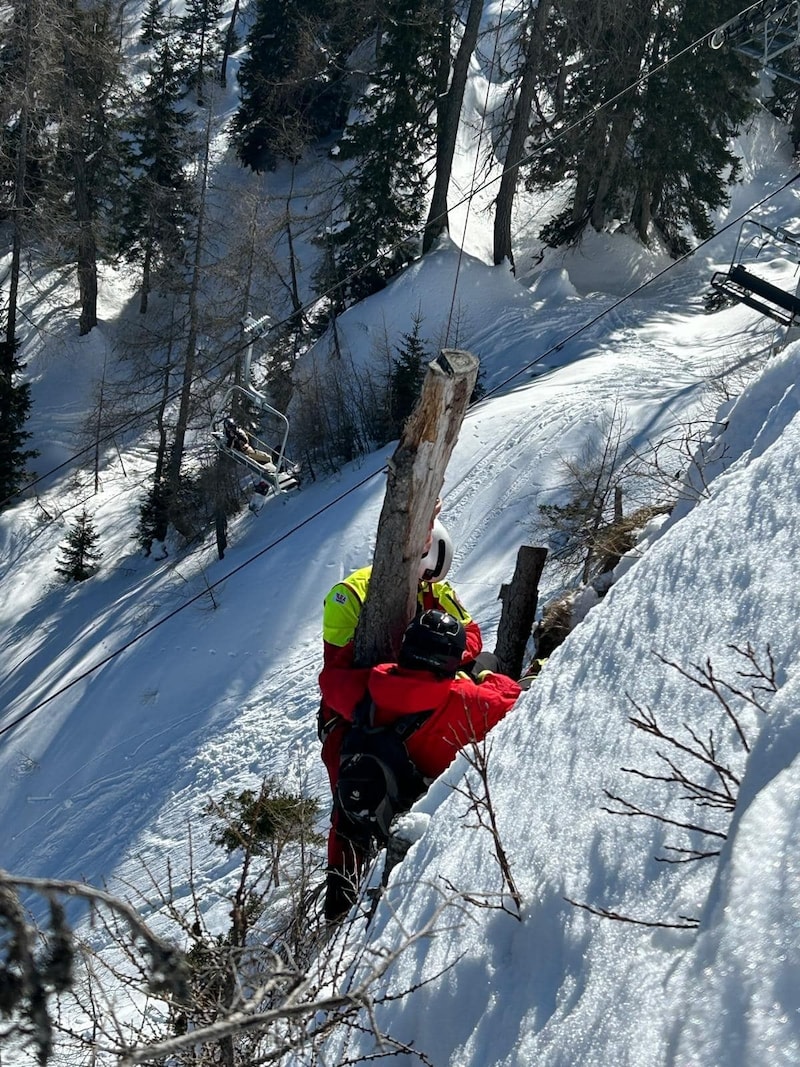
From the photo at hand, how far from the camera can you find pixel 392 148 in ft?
78.2

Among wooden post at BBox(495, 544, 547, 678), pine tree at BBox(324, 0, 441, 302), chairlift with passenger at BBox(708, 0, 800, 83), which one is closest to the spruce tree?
pine tree at BBox(324, 0, 441, 302)

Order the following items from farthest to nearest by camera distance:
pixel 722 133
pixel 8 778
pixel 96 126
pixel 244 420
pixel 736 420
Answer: pixel 96 126 < pixel 722 133 < pixel 244 420 < pixel 8 778 < pixel 736 420

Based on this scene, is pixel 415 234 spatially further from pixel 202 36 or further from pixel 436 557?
pixel 202 36

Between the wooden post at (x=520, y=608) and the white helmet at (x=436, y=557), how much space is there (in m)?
1.40

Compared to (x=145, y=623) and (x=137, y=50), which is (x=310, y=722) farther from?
(x=137, y=50)

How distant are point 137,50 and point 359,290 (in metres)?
25.0

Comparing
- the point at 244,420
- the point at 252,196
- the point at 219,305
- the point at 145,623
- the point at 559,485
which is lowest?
the point at 559,485

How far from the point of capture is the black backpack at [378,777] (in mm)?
5230

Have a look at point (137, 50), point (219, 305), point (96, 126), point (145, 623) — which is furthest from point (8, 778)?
point (137, 50)

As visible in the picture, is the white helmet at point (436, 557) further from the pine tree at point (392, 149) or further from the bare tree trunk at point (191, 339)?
the pine tree at point (392, 149)

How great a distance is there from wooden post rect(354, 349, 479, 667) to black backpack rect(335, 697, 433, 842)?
826 millimetres

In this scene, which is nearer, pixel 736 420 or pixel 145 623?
pixel 736 420

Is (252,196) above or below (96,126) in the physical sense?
below

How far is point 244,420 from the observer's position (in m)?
19.2
